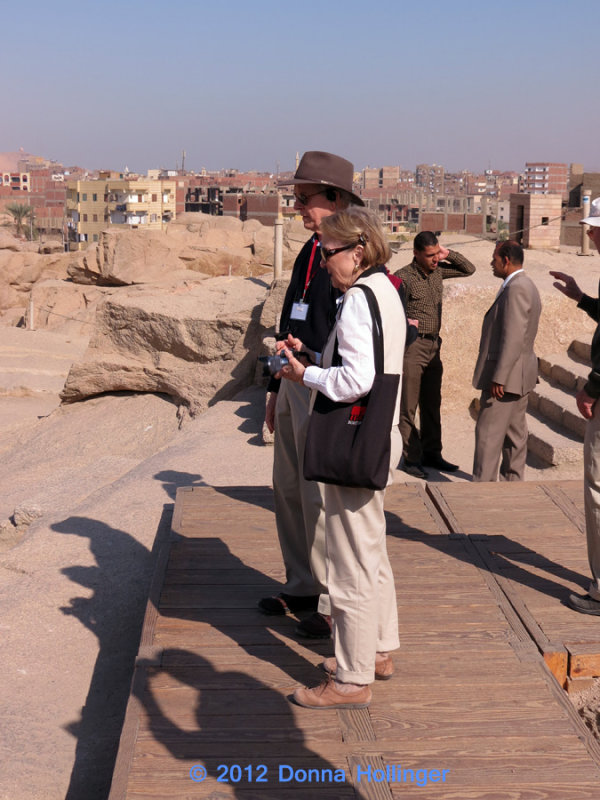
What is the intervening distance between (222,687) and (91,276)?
968 inches

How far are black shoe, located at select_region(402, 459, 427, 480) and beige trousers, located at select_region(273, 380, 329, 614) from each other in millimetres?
3156

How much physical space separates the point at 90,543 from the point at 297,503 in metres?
2.64

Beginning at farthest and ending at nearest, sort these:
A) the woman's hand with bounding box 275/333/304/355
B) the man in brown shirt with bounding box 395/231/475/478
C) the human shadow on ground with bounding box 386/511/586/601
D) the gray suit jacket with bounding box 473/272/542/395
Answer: the man in brown shirt with bounding box 395/231/475/478 < the gray suit jacket with bounding box 473/272/542/395 < the human shadow on ground with bounding box 386/511/586/601 < the woman's hand with bounding box 275/333/304/355

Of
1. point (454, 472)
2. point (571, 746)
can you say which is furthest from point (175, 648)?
point (454, 472)

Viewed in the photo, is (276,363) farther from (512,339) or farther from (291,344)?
(512,339)

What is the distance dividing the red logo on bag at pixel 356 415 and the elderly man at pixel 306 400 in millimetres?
560

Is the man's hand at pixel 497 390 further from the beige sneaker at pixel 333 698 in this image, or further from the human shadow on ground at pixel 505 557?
the beige sneaker at pixel 333 698

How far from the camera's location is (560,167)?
383 ft

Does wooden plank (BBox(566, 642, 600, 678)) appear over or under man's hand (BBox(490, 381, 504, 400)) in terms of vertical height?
under

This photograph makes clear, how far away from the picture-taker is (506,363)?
549cm

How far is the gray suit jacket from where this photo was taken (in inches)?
215

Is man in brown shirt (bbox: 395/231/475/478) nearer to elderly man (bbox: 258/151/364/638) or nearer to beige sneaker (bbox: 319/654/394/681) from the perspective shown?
elderly man (bbox: 258/151/364/638)

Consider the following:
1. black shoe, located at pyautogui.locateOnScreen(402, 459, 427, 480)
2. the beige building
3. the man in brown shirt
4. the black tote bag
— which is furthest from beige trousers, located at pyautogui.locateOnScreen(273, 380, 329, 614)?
the beige building

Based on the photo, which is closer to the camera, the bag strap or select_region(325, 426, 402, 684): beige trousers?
the bag strap
